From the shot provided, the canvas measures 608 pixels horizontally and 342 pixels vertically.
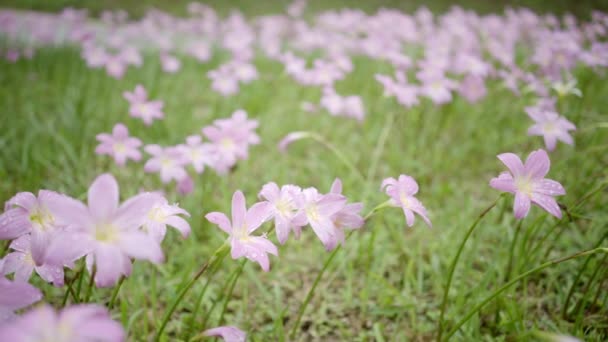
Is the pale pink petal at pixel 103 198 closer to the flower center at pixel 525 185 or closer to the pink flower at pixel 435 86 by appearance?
the flower center at pixel 525 185

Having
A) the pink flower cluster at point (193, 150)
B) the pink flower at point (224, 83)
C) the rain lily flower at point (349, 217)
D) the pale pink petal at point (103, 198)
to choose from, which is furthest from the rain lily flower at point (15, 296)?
the pink flower at point (224, 83)

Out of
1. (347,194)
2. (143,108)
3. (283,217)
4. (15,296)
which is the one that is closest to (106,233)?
(15,296)

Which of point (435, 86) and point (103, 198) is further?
point (435, 86)

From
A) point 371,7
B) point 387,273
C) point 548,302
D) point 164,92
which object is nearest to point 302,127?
point 164,92

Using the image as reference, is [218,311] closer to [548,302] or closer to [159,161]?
[159,161]

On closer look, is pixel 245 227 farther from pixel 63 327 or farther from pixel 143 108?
pixel 143 108

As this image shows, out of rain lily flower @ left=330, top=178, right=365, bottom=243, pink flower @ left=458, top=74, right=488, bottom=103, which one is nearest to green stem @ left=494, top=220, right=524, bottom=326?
rain lily flower @ left=330, top=178, right=365, bottom=243

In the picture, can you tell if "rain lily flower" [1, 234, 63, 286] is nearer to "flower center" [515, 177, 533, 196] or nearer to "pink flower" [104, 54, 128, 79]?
"flower center" [515, 177, 533, 196]
